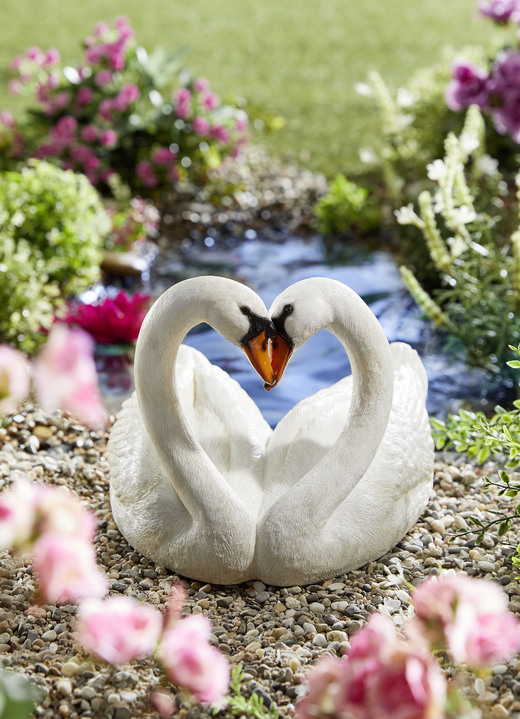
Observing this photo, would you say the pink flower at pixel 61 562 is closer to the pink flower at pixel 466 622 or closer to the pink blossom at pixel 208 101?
the pink flower at pixel 466 622

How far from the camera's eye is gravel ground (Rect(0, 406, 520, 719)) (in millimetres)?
2154

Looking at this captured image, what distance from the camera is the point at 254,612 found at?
2562 mm

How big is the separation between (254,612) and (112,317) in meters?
2.52

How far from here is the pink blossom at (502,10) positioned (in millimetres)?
5770

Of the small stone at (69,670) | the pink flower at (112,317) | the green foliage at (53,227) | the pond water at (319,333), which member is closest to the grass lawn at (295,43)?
the pond water at (319,333)

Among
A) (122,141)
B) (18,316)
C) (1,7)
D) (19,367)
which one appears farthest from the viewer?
A: (1,7)

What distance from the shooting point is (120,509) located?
2863 millimetres

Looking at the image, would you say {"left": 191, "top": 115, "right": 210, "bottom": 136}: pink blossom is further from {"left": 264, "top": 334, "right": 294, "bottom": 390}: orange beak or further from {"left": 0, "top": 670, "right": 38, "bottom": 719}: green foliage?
{"left": 0, "top": 670, "right": 38, "bottom": 719}: green foliage

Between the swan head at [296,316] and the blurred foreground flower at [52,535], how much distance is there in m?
1.16

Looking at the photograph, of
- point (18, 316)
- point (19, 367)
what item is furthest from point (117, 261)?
point (19, 367)

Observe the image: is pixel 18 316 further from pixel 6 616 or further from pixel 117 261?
pixel 6 616

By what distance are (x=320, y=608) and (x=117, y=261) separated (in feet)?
12.3

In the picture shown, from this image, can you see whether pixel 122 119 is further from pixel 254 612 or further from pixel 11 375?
pixel 11 375

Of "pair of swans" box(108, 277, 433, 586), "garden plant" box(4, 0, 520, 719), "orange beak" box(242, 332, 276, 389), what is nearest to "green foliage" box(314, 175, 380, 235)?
"garden plant" box(4, 0, 520, 719)
